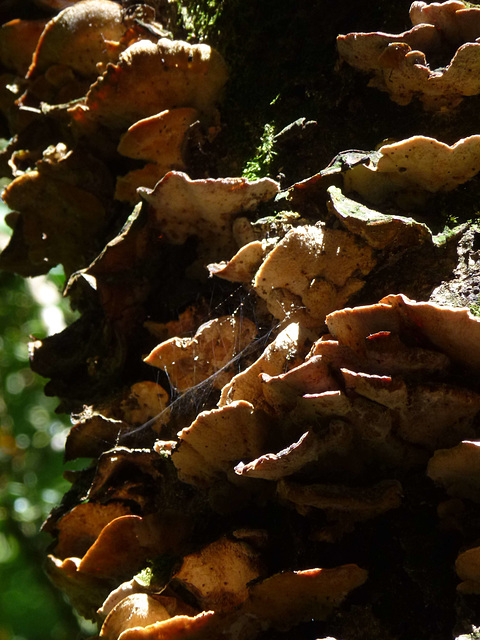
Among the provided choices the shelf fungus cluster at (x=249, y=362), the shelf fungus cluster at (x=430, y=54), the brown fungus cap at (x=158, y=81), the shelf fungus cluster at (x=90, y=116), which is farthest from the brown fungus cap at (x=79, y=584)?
the shelf fungus cluster at (x=430, y=54)

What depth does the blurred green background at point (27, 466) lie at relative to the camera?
6105mm

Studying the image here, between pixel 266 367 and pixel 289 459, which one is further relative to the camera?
pixel 266 367

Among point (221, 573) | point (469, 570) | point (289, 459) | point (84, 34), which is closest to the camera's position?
point (469, 570)

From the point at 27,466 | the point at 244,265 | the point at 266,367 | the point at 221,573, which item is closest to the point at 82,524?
the point at 221,573

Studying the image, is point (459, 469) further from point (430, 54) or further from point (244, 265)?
point (430, 54)

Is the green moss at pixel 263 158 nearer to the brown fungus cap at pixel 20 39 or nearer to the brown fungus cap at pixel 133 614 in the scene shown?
the brown fungus cap at pixel 133 614

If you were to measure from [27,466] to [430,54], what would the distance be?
6.61 meters

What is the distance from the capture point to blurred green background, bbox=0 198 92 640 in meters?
6.11

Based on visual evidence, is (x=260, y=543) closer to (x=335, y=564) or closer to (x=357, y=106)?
(x=335, y=564)

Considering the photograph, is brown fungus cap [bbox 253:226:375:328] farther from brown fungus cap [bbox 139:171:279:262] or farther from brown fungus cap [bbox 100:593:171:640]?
brown fungus cap [bbox 100:593:171:640]

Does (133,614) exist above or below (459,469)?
below

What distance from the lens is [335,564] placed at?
1.25m

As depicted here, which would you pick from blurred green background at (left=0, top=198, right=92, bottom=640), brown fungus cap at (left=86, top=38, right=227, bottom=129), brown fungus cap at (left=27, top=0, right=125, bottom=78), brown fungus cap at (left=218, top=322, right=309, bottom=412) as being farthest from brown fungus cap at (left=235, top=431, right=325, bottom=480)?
blurred green background at (left=0, top=198, right=92, bottom=640)

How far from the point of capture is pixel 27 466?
696 centimetres
